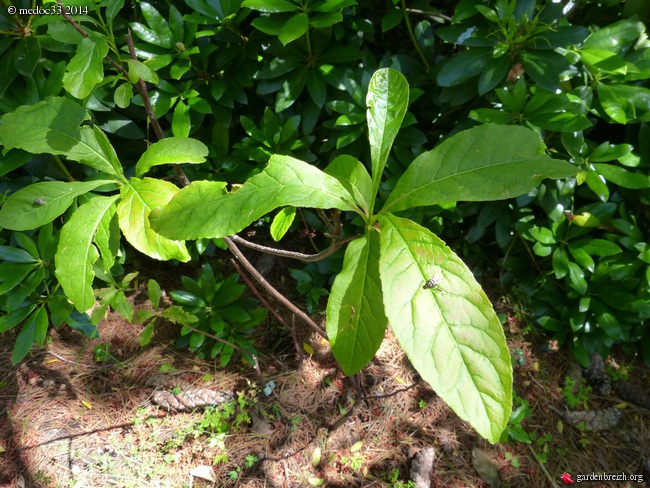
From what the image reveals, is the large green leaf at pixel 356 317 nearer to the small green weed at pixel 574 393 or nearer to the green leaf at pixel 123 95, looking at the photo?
the green leaf at pixel 123 95

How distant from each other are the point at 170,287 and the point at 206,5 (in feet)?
5.05

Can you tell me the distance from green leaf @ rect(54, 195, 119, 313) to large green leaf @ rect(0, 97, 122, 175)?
176 mm

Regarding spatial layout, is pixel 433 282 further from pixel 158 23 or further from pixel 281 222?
pixel 158 23

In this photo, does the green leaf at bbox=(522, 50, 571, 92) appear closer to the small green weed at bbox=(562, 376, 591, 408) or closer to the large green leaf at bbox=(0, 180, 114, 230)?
the small green weed at bbox=(562, 376, 591, 408)

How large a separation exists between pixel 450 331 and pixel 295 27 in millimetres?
1461

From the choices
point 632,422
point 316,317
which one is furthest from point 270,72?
point 632,422

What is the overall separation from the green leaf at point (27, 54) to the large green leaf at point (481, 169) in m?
1.65

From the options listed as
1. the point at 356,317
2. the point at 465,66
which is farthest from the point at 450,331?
the point at 465,66

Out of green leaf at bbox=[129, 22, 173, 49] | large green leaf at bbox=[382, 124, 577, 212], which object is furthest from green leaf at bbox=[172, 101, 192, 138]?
large green leaf at bbox=[382, 124, 577, 212]

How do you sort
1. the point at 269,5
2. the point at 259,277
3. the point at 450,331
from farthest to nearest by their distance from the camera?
the point at 269,5, the point at 259,277, the point at 450,331

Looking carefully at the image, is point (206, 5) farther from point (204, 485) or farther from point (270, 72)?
point (204, 485)

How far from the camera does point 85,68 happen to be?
1059 millimetres

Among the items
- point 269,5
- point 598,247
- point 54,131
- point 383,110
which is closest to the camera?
point 383,110

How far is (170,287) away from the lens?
8.32 ft
